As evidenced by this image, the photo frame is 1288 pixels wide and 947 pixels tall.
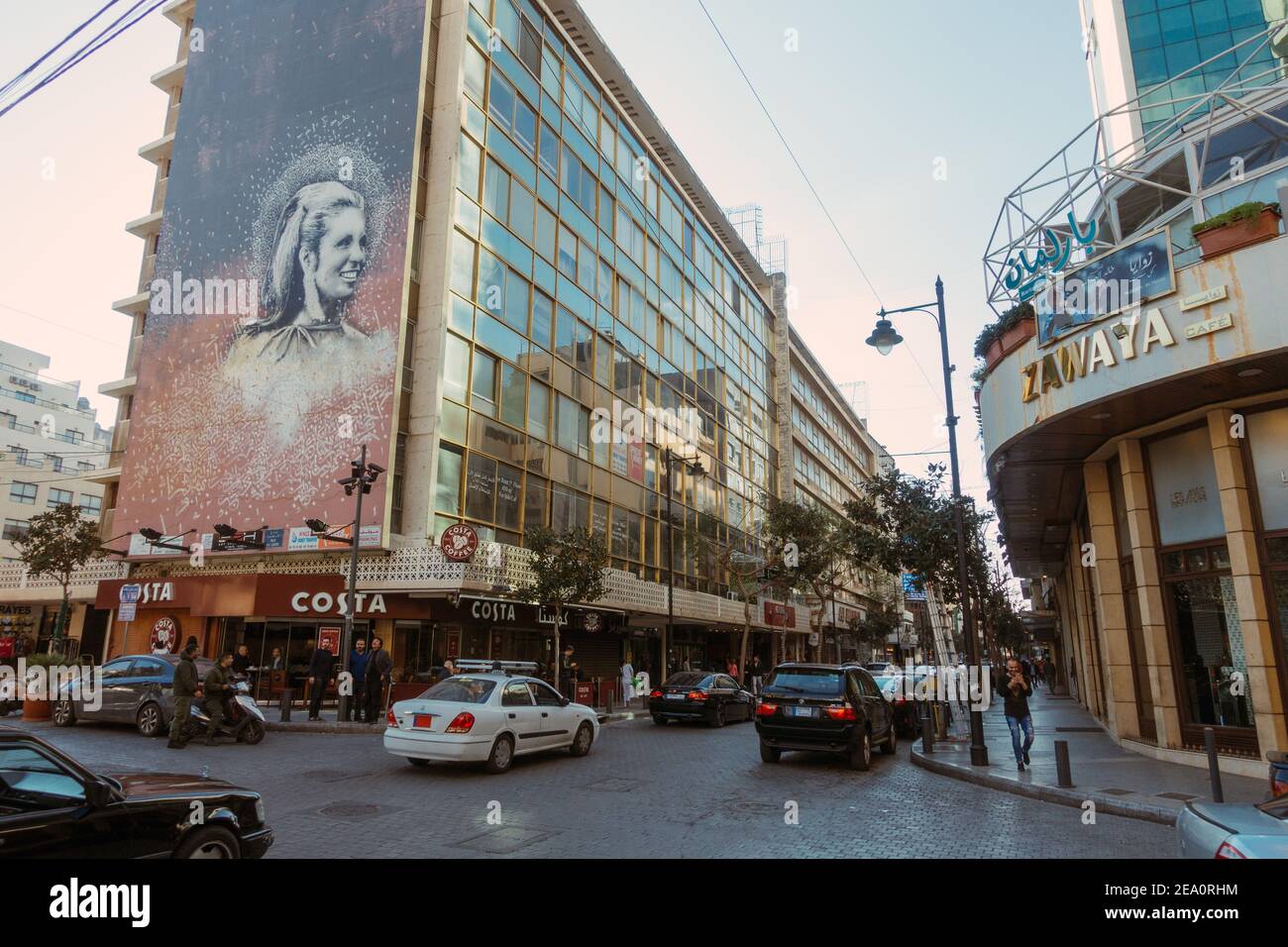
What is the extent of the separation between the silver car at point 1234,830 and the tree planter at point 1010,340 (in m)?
11.0

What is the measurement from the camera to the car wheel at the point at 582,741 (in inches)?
600

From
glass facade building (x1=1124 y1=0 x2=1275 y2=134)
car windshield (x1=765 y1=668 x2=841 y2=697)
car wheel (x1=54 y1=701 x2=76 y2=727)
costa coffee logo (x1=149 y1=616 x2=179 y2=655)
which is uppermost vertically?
glass facade building (x1=1124 y1=0 x2=1275 y2=134)

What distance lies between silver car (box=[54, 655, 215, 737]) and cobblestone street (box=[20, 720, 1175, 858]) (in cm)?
64

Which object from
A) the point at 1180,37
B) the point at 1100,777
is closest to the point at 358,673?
the point at 1100,777

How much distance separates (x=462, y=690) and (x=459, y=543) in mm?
10230

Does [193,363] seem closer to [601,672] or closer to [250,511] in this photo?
[250,511]

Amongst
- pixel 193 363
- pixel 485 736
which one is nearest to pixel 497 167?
pixel 193 363

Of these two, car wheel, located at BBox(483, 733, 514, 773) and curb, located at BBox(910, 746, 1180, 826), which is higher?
car wheel, located at BBox(483, 733, 514, 773)

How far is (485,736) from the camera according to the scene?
12.5m

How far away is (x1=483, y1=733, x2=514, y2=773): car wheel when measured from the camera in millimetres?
12680

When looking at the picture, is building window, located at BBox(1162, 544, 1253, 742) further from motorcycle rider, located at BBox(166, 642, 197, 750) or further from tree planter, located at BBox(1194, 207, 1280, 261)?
Answer: motorcycle rider, located at BBox(166, 642, 197, 750)

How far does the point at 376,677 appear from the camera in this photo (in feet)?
66.7

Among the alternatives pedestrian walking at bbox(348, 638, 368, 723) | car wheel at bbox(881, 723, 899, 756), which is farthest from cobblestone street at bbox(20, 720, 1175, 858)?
pedestrian walking at bbox(348, 638, 368, 723)

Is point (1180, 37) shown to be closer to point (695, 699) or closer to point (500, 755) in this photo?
point (695, 699)
